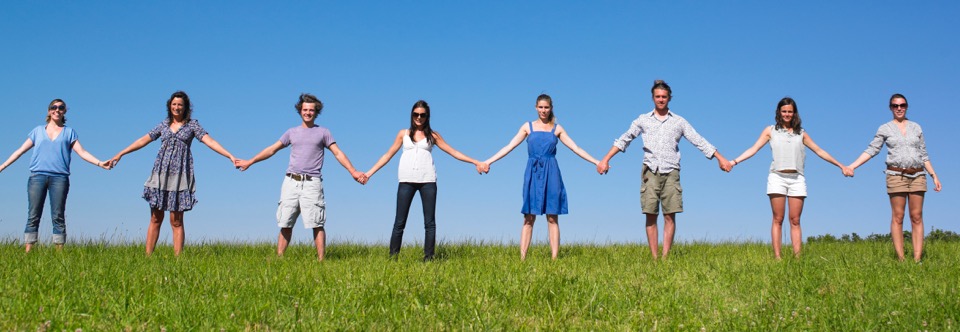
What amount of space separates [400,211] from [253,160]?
235 centimetres

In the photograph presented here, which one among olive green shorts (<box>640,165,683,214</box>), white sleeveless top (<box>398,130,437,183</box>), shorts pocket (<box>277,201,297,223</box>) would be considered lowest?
shorts pocket (<box>277,201,297,223</box>)

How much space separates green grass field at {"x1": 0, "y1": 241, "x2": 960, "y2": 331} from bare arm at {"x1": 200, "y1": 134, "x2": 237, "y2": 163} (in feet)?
5.89

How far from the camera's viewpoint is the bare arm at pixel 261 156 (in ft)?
38.9

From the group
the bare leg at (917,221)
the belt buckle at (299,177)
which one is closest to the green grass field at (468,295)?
the belt buckle at (299,177)

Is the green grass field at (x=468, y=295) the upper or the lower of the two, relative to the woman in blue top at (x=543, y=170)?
lower

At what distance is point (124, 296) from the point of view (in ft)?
23.6

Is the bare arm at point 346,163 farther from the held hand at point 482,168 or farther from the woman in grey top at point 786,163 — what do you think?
the woman in grey top at point 786,163

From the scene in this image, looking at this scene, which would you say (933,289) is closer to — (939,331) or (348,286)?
(939,331)

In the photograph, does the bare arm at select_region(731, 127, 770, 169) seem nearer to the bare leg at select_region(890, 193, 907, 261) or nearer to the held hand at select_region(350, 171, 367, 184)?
the bare leg at select_region(890, 193, 907, 261)

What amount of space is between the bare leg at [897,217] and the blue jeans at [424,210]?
7111mm

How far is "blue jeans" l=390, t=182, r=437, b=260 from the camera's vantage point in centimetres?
1150

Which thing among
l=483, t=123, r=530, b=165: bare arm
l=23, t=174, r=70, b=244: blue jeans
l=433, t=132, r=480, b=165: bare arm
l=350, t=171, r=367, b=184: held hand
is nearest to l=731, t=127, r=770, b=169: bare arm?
l=483, t=123, r=530, b=165: bare arm

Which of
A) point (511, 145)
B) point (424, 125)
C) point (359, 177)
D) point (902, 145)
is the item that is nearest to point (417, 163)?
point (424, 125)

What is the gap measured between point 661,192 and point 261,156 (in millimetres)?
5893
